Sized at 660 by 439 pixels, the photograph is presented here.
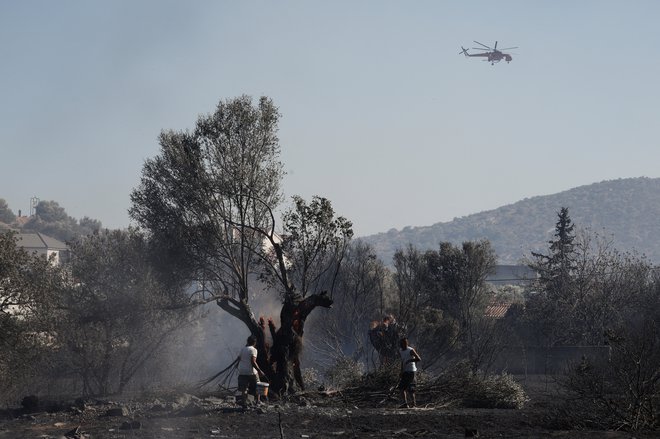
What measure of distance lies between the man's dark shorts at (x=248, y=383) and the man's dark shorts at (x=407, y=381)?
13.9 feet

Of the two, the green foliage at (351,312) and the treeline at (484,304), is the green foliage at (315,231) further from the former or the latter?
the green foliage at (351,312)

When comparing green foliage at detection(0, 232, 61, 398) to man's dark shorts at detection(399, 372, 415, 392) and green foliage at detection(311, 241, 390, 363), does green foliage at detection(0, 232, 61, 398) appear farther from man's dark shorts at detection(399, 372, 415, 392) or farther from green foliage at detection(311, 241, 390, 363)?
green foliage at detection(311, 241, 390, 363)

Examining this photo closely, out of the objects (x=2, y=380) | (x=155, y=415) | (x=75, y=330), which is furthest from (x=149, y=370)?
(x=155, y=415)

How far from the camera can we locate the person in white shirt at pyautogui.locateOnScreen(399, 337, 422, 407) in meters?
28.1

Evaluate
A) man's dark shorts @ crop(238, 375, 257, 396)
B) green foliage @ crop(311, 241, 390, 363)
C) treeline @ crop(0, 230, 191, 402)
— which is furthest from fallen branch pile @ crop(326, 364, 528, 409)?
green foliage @ crop(311, 241, 390, 363)

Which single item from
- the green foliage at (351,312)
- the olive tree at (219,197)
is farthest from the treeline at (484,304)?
the olive tree at (219,197)

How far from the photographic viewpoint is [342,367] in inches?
1326

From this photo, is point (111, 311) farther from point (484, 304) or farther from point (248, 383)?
point (484, 304)

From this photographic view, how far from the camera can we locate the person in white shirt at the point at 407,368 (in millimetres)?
28125

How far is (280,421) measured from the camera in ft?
74.0

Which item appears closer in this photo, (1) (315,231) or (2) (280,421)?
(2) (280,421)

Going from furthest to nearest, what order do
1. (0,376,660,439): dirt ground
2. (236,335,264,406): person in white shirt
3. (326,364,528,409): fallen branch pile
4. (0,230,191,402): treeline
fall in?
1. (0,230,191,402): treeline
2. (326,364,528,409): fallen branch pile
3. (236,335,264,406): person in white shirt
4. (0,376,660,439): dirt ground

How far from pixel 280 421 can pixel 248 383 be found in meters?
5.95

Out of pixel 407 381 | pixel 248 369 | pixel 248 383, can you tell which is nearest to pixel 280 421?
pixel 248 369
